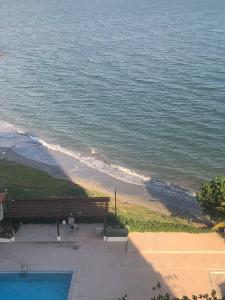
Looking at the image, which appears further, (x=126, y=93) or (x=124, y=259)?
(x=126, y=93)

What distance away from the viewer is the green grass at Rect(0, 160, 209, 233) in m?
28.2

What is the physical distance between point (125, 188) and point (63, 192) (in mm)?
6745

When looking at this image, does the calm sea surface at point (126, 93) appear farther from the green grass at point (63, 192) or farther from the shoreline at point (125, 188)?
the green grass at point (63, 192)

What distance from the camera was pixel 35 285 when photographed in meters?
23.7

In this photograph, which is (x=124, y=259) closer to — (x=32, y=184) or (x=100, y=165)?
A: (x=32, y=184)

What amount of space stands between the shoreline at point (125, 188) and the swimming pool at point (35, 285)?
14.3 m

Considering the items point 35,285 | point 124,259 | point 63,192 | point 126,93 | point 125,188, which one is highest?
point 126,93

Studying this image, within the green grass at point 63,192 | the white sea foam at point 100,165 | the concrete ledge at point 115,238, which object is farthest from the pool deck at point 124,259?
the white sea foam at point 100,165

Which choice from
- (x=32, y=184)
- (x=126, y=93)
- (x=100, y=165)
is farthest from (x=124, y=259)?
(x=126, y=93)

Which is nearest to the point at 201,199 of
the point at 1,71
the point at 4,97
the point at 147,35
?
the point at 4,97

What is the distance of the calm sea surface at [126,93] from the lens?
4791cm

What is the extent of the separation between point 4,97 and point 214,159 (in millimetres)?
32446

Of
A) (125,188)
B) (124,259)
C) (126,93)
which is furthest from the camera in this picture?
(126,93)

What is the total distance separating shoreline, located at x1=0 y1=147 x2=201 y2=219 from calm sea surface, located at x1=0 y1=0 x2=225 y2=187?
1.65 m
